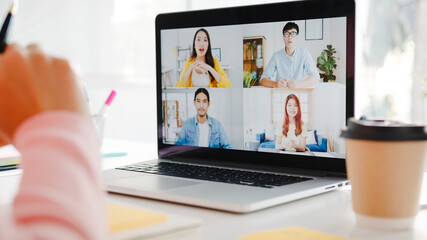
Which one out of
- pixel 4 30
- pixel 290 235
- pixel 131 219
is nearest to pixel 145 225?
pixel 131 219

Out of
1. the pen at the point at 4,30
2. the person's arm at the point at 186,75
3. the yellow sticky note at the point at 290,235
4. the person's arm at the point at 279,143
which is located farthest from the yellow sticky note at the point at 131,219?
the person's arm at the point at 186,75

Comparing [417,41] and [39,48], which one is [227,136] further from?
[417,41]

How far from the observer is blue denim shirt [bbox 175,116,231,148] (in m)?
1.06

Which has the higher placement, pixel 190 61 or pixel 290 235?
pixel 190 61

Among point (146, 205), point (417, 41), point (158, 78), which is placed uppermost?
point (417, 41)

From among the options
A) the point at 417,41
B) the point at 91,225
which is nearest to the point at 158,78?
the point at 91,225

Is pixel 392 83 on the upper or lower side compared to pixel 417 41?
lower

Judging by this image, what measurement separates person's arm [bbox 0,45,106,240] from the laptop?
303mm

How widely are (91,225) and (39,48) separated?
8.2 inches

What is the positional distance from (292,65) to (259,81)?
0.07m

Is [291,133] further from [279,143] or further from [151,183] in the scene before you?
[151,183]

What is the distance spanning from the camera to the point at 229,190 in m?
0.79

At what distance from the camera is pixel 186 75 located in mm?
1111

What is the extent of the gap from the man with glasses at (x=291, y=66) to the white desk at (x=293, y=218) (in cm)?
21
